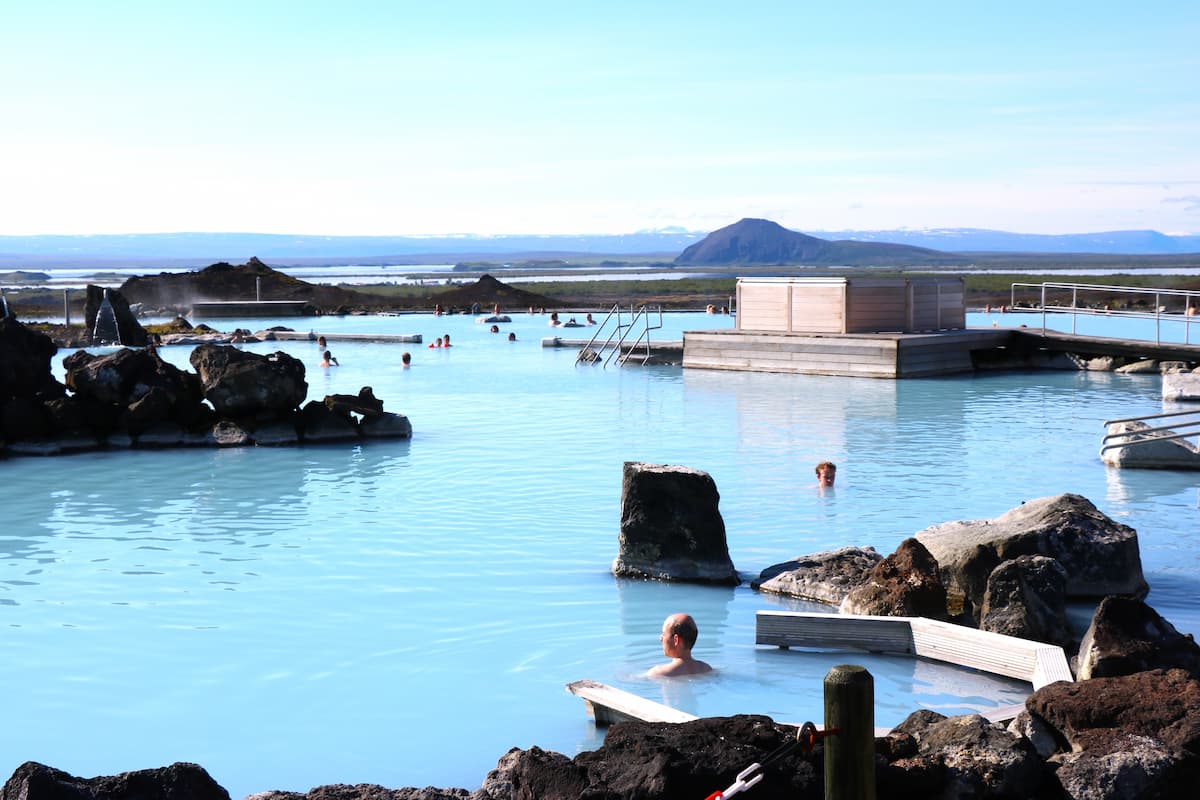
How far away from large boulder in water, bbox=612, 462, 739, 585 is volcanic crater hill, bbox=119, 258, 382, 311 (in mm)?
45664

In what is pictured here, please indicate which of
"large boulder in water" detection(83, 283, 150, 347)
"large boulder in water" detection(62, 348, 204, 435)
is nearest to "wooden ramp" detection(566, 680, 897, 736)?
"large boulder in water" detection(62, 348, 204, 435)

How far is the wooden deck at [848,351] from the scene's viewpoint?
23.8 meters

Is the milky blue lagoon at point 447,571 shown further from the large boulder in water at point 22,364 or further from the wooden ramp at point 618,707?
the large boulder in water at point 22,364

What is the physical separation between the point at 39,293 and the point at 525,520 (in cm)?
7811

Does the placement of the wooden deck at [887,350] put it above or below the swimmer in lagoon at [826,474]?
above

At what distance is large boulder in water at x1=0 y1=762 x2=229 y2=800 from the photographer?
173 inches

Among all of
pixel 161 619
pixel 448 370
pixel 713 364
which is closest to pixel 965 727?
pixel 161 619

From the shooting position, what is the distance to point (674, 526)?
9.77 m

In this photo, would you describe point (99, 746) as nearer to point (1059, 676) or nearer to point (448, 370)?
point (1059, 676)

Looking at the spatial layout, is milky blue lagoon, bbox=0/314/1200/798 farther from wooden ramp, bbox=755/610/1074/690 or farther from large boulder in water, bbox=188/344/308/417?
large boulder in water, bbox=188/344/308/417

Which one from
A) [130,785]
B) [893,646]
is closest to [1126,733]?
[893,646]

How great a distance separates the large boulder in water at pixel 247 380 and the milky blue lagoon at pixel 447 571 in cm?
76

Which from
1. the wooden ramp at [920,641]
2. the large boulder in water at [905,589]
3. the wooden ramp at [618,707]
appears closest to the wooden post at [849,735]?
the wooden ramp at [618,707]

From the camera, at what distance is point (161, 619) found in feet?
30.0
